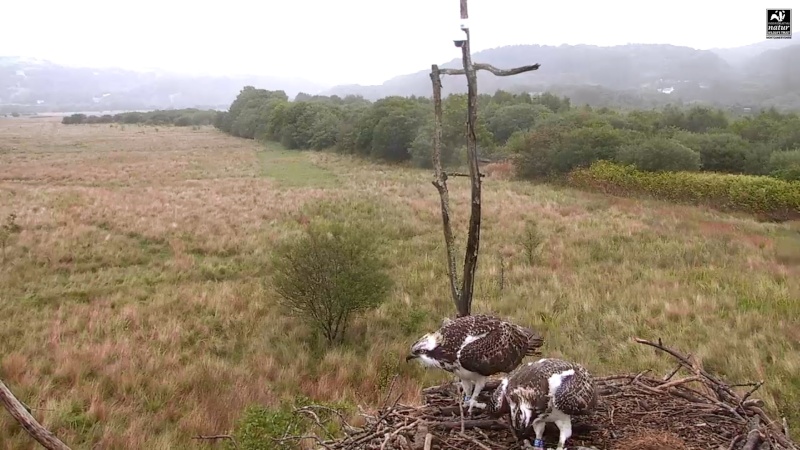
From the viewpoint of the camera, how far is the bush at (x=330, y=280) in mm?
9586

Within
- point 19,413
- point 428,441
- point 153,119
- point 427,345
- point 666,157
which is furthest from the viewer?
point 153,119

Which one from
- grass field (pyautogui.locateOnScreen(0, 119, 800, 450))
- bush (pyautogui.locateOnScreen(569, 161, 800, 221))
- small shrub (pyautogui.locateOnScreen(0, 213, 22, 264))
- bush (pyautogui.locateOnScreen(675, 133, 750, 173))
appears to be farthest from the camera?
bush (pyautogui.locateOnScreen(675, 133, 750, 173))

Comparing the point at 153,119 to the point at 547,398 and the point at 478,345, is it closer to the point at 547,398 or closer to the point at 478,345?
the point at 478,345

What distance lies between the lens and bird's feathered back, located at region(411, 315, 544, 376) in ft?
13.1

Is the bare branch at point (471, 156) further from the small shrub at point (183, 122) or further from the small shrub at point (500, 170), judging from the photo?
the small shrub at point (183, 122)

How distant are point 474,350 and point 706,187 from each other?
1111 inches

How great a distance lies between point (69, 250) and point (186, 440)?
38.2 ft

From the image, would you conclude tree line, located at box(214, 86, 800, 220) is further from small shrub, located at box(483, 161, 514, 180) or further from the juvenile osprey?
the juvenile osprey

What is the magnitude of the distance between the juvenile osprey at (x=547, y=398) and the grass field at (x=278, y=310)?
10.8 feet

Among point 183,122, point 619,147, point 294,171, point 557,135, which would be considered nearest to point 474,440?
point 619,147

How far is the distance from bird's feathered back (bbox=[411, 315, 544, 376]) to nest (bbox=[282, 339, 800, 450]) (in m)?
0.40

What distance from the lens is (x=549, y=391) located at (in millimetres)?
3459

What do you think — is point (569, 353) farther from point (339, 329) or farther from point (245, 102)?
point (245, 102)

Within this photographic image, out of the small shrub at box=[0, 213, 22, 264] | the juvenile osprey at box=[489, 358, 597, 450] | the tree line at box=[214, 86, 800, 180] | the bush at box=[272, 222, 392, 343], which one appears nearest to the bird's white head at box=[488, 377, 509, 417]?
the juvenile osprey at box=[489, 358, 597, 450]
